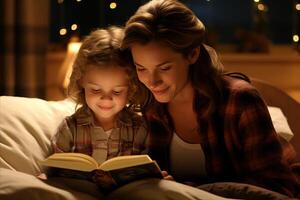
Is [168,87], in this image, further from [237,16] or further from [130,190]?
[237,16]

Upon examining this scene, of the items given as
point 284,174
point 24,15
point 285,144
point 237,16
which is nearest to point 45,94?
point 24,15

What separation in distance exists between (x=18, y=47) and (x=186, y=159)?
1.54m

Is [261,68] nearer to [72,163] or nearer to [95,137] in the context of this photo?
[95,137]

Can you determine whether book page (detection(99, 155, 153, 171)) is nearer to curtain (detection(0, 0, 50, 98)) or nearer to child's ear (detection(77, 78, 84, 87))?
child's ear (detection(77, 78, 84, 87))

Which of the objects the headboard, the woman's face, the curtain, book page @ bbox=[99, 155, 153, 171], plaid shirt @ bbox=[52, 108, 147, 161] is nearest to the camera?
book page @ bbox=[99, 155, 153, 171]

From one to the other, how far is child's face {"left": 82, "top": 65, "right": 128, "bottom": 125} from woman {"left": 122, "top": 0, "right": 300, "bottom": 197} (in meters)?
0.10

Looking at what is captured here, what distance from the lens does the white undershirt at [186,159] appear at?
1.66 meters

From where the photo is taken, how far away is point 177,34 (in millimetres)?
1479

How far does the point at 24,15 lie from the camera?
2.89m

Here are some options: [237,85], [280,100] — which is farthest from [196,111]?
[280,100]

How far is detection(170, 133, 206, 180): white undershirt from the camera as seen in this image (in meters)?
1.66

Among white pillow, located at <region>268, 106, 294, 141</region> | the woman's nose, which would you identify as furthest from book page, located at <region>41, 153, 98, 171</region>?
white pillow, located at <region>268, 106, 294, 141</region>

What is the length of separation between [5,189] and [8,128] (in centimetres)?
49

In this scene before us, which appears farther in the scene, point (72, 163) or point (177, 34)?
point (177, 34)
